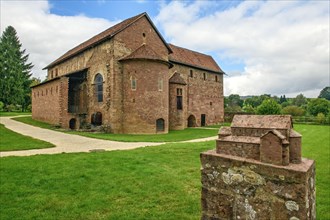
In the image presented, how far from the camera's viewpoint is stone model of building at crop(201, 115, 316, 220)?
273cm

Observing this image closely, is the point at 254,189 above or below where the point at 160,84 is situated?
below

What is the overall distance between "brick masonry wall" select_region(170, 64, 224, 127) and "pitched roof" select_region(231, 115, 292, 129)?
2757cm

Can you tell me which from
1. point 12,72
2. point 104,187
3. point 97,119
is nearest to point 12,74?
point 12,72

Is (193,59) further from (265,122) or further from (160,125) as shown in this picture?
(265,122)

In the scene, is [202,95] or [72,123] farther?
[202,95]

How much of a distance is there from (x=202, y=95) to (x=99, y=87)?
16.9m

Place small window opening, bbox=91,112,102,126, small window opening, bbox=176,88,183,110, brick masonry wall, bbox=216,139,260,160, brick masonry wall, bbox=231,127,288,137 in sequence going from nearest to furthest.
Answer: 1. brick masonry wall, bbox=216,139,260,160
2. brick masonry wall, bbox=231,127,288,137
3. small window opening, bbox=91,112,102,126
4. small window opening, bbox=176,88,183,110

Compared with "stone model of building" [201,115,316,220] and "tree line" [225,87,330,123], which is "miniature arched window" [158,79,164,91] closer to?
"stone model of building" [201,115,316,220]

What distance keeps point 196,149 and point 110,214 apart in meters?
7.39

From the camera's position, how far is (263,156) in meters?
2.96

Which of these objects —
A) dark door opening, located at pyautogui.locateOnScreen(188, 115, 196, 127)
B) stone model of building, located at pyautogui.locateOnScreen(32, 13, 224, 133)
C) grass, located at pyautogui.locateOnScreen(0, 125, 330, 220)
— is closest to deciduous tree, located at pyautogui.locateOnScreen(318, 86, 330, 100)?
dark door opening, located at pyautogui.locateOnScreen(188, 115, 196, 127)

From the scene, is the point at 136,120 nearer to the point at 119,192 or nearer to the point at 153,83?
the point at 153,83

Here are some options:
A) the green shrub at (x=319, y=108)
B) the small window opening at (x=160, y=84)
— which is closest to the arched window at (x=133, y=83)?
the small window opening at (x=160, y=84)

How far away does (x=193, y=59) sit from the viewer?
36.4 metres
